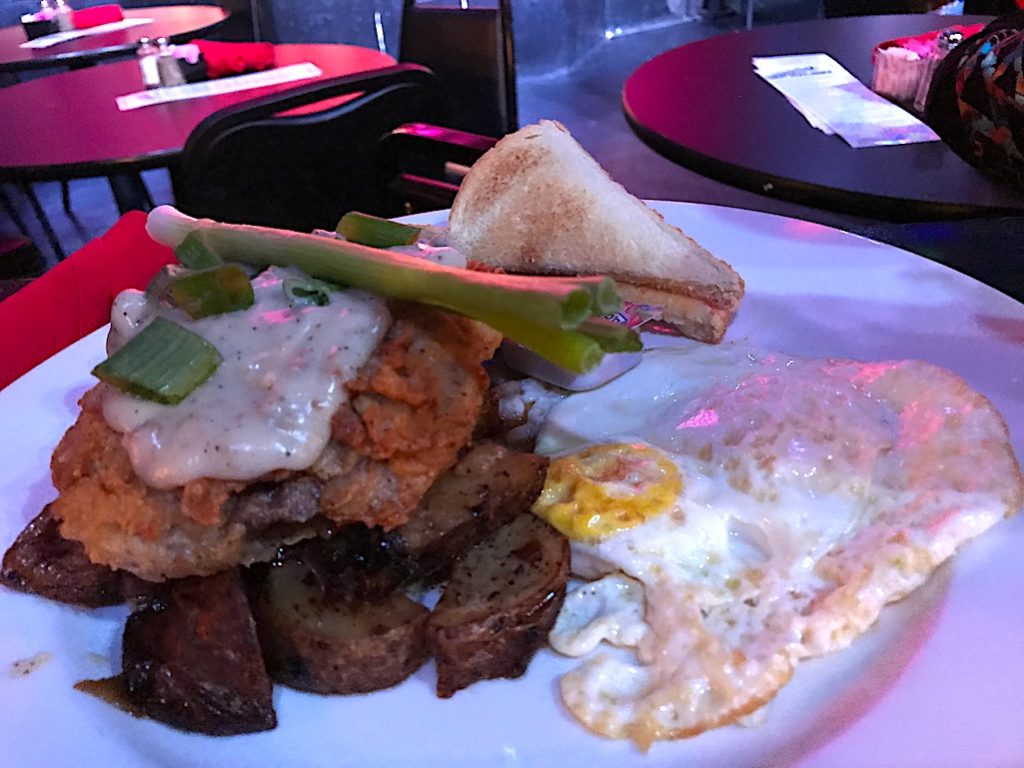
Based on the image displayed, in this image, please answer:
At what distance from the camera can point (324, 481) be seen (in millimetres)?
1529

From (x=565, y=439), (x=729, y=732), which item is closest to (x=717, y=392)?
(x=565, y=439)

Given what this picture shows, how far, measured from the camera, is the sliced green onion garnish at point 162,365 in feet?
4.88

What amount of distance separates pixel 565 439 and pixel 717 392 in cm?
36

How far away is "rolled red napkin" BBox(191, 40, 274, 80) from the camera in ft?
15.1

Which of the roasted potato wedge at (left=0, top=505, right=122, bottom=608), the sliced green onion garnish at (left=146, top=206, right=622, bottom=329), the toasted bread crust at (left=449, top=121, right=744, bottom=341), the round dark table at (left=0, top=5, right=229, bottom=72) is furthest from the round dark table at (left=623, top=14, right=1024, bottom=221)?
the round dark table at (left=0, top=5, right=229, bottom=72)

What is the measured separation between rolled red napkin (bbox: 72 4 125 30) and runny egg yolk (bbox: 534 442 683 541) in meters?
7.28

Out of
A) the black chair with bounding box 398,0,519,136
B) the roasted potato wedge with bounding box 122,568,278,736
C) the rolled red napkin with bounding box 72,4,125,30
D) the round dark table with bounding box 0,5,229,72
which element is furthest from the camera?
the rolled red napkin with bounding box 72,4,125,30

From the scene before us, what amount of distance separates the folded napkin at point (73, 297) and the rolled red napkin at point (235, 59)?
7.30ft

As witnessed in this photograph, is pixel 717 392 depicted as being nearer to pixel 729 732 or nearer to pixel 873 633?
pixel 873 633

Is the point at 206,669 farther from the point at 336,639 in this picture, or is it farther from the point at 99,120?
the point at 99,120

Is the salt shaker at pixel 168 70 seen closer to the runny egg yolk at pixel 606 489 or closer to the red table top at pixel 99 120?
the red table top at pixel 99 120

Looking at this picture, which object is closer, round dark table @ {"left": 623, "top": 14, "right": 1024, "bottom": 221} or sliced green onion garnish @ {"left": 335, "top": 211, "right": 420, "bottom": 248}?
sliced green onion garnish @ {"left": 335, "top": 211, "right": 420, "bottom": 248}

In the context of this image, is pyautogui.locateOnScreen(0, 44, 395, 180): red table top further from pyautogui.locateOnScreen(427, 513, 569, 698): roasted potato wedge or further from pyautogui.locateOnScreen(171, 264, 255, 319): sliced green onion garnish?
pyautogui.locateOnScreen(427, 513, 569, 698): roasted potato wedge

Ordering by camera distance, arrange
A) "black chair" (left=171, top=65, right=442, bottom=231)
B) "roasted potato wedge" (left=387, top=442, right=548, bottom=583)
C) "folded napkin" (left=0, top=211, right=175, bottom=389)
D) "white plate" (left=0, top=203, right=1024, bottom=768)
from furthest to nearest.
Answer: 1. "black chair" (left=171, top=65, right=442, bottom=231)
2. "folded napkin" (left=0, top=211, right=175, bottom=389)
3. "roasted potato wedge" (left=387, top=442, right=548, bottom=583)
4. "white plate" (left=0, top=203, right=1024, bottom=768)
